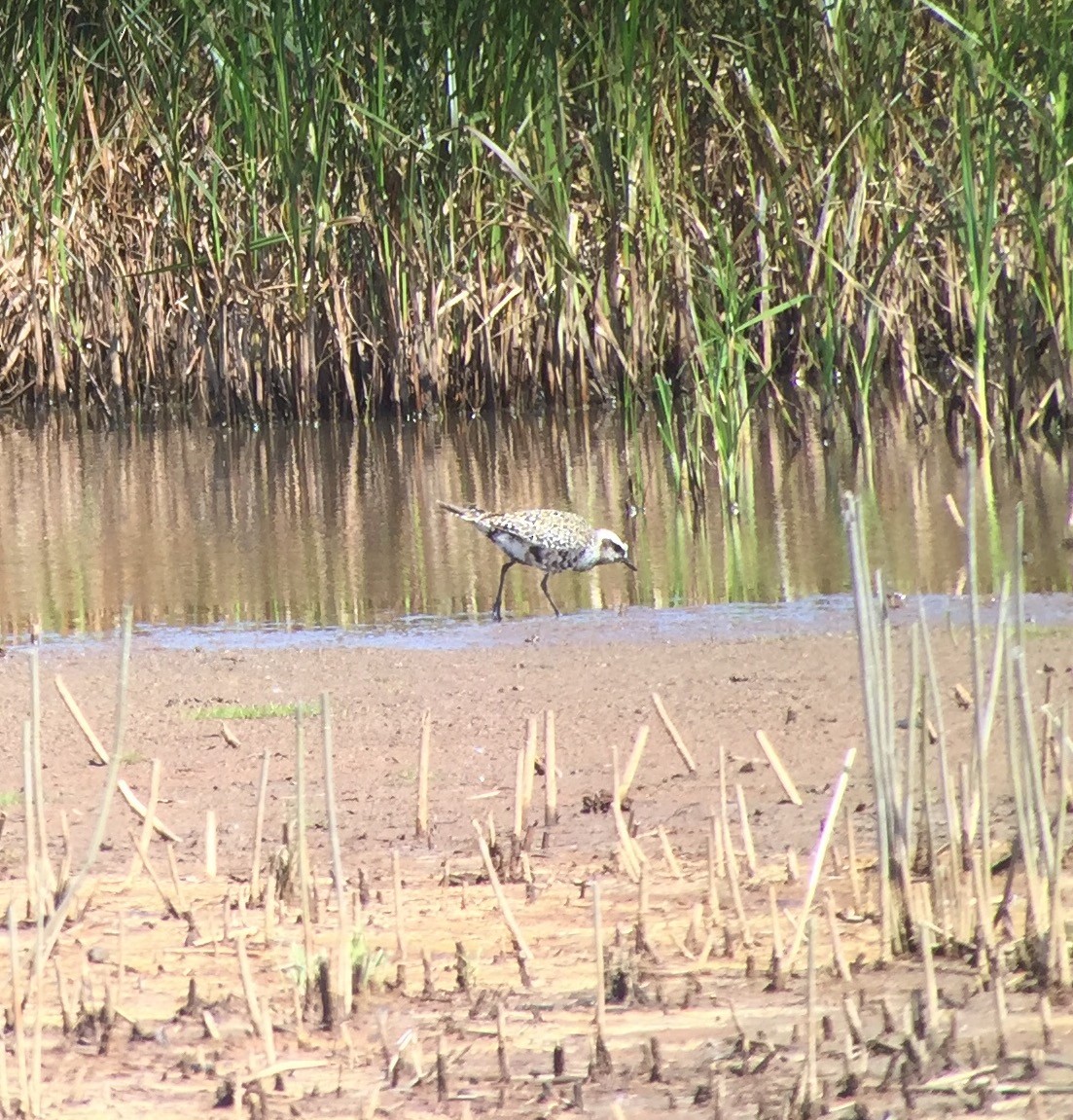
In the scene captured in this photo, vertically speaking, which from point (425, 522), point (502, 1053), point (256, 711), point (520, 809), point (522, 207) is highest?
point (522, 207)

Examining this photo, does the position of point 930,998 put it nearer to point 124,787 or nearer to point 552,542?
point 124,787

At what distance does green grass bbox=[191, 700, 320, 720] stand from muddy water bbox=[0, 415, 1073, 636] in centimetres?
191

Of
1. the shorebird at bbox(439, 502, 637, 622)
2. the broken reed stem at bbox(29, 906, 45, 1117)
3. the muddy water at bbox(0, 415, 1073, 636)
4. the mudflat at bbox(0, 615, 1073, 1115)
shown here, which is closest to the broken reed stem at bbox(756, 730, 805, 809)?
the mudflat at bbox(0, 615, 1073, 1115)

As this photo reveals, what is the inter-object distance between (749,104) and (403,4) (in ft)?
7.49

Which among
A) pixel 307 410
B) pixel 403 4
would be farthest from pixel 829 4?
pixel 307 410

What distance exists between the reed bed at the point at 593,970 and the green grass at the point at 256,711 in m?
1.70

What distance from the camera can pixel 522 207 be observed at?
14.1 metres

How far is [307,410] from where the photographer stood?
1569cm

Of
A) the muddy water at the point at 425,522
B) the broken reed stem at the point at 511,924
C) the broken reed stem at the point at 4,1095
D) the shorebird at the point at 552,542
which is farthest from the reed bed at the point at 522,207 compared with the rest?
the broken reed stem at the point at 4,1095

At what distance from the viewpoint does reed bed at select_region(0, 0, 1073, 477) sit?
479 inches

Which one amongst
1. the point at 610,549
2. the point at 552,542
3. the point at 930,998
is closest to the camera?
the point at 930,998

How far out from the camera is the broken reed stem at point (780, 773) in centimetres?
529

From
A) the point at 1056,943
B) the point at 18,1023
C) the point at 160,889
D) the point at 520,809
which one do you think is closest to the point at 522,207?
the point at 520,809

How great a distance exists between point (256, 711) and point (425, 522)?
191 inches
